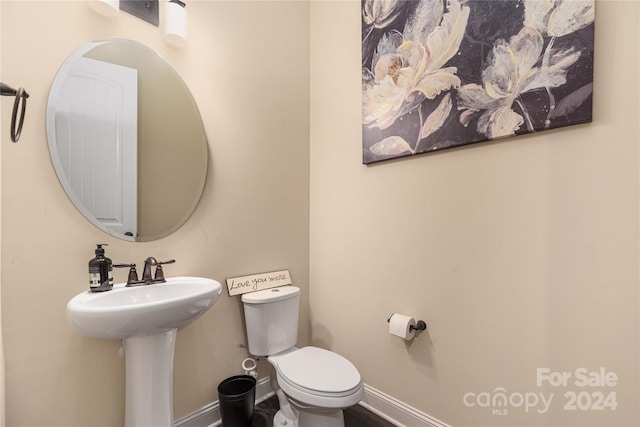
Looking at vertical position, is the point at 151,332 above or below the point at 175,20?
below

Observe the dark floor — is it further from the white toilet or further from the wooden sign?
the wooden sign

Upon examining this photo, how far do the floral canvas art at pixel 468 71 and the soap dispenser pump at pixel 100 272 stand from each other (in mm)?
1309

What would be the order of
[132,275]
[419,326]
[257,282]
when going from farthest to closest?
[257,282] → [419,326] → [132,275]

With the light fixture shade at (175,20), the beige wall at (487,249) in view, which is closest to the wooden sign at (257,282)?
the beige wall at (487,249)

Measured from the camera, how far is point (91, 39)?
1.19 metres

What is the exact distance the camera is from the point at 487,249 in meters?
1.27

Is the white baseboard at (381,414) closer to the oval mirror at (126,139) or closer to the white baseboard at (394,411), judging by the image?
the white baseboard at (394,411)

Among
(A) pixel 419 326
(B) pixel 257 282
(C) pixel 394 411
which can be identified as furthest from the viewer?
(B) pixel 257 282

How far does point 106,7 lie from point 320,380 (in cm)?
176

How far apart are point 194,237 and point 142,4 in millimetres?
1071

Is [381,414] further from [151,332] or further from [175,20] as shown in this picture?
[175,20]

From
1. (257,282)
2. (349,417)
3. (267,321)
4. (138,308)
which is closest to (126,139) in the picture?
(138,308)

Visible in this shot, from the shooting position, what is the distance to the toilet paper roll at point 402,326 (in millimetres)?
1430

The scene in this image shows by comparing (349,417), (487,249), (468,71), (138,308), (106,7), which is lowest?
(349,417)
